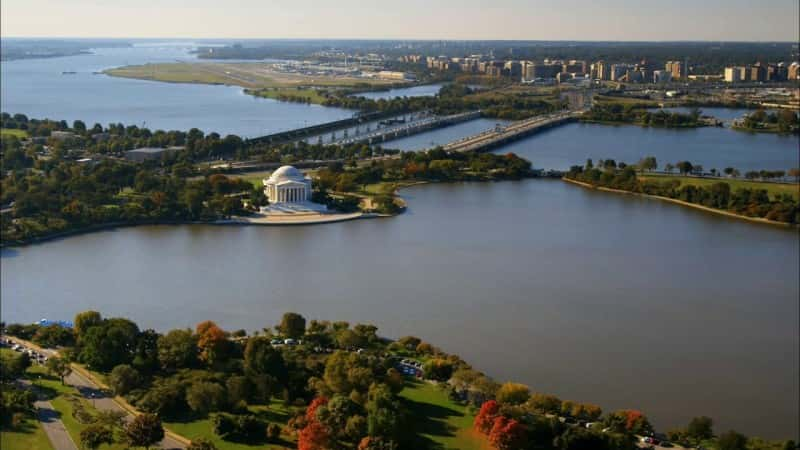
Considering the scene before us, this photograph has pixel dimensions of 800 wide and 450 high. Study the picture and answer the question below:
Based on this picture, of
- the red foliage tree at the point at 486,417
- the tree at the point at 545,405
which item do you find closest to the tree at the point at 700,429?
the tree at the point at 545,405

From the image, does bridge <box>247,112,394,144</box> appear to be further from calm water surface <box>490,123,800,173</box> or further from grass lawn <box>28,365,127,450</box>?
grass lawn <box>28,365,127,450</box>

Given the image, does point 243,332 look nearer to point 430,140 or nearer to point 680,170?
point 680,170

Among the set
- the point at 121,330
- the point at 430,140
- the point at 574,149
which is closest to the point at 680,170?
the point at 574,149

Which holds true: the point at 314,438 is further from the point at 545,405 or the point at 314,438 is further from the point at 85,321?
the point at 85,321

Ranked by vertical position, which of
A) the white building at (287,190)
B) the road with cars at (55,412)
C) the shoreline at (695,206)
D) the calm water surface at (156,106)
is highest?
the calm water surface at (156,106)

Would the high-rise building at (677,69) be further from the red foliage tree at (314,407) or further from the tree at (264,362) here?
the red foliage tree at (314,407)

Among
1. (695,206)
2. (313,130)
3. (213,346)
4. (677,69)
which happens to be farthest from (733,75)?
(213,346)

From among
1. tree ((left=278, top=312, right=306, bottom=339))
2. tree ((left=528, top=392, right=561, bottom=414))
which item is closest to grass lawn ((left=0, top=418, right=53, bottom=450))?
tree ((left=278, top=312, right=306, bottom=339))
